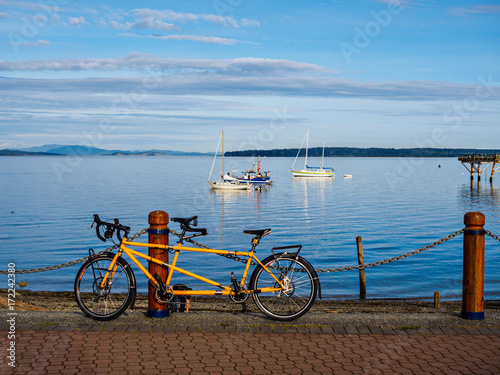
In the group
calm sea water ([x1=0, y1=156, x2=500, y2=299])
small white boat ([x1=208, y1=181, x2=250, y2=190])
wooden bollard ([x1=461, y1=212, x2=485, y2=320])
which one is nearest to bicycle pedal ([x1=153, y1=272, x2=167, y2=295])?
wooden bollard ([x1=461, y1=212, x2=485, y2=320])

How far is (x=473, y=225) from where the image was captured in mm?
6914

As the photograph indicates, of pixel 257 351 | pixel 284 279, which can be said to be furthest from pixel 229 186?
pixel 257 351

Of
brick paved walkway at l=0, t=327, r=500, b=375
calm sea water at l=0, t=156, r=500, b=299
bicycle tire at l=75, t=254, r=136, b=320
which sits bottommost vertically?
calm sea water at l=0, t=156, r=500, b=299

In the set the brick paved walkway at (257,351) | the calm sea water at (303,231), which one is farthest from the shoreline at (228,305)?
the calm sea water at (303,231)

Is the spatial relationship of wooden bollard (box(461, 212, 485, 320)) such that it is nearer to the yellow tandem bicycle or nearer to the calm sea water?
the yellow tandem bicycle

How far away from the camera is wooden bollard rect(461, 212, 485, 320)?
6.91m

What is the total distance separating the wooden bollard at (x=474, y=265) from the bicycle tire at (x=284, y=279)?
1951 mm

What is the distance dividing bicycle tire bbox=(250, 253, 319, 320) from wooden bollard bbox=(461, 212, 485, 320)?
195 cm

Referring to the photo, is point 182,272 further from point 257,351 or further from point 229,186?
point 229,186

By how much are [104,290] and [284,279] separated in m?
2.33

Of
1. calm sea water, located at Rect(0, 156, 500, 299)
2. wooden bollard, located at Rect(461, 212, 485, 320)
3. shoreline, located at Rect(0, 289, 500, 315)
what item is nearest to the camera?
wooden bollard, located at Rect(461, 212, 485, 320)

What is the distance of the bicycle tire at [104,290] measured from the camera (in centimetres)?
693

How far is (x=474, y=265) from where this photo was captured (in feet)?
22.8

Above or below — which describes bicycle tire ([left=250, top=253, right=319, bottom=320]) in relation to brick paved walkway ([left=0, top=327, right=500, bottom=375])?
above
